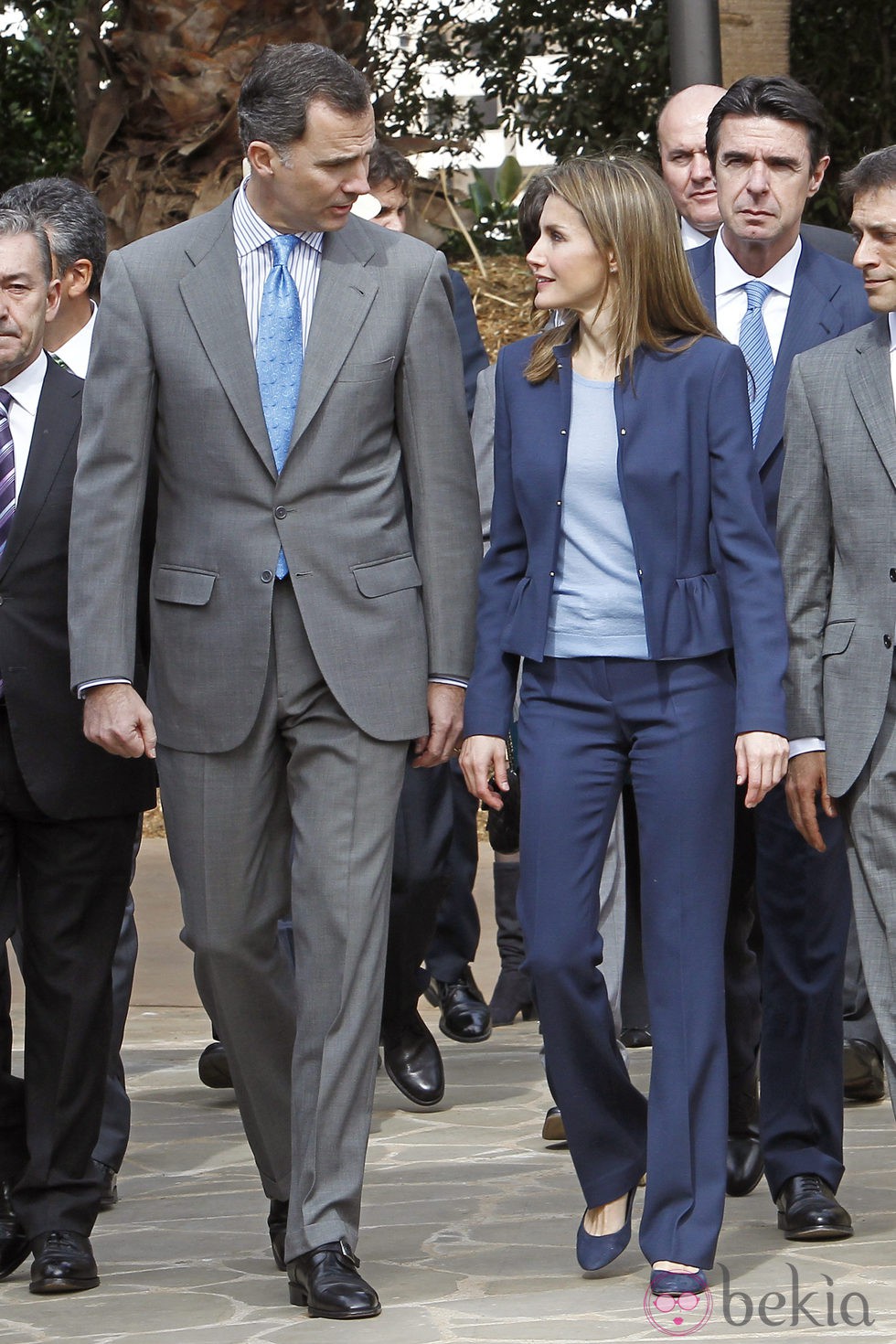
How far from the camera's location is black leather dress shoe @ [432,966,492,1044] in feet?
22.7

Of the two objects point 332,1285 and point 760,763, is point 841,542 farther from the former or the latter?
point 332,1285

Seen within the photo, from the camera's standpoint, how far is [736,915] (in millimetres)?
5055

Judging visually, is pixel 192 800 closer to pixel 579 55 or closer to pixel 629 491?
pixel 629 491

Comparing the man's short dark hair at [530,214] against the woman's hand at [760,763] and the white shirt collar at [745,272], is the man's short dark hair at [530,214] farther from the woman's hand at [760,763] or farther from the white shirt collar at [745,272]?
the woman's hand at [760,763]

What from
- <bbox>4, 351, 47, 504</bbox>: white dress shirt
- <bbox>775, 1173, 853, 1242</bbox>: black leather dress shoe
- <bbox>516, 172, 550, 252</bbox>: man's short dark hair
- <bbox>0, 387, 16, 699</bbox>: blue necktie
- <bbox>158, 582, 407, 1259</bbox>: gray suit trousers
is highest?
<bbox>516, 172, 550, 252</bbox>: man's short dark hair

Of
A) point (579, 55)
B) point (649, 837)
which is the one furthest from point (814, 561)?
point (579, 55)

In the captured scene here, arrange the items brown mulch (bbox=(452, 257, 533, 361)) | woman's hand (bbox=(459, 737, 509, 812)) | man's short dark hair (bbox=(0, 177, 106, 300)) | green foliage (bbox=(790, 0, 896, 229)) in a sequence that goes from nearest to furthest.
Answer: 1. woman's hand (bbox=(459, 737, 509, 812))
2. man's short dark hair (bbox=(0, 177, 106, 300))
3. brown mulch (bbox=(452, 257, 533, 361))
4. green foliage (bbox=(790, 0, 896, 229))

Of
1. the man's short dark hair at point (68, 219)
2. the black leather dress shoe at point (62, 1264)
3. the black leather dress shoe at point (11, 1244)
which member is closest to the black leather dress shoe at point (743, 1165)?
the black leather dress shoe at point (62, 1264)

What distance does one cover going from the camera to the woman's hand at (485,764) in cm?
427

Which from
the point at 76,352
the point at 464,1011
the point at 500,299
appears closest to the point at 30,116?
the point at 500,299

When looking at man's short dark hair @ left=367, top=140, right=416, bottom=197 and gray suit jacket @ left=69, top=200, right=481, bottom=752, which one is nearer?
gray suit jacket @ left=69, top=200, right=481, bottom=752

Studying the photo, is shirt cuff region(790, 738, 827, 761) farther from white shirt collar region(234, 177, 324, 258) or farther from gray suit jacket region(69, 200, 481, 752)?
white shirt collar region(234, 177, 324, 258)

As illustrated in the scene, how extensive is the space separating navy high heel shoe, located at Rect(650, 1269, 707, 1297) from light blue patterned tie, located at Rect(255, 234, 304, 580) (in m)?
1.53

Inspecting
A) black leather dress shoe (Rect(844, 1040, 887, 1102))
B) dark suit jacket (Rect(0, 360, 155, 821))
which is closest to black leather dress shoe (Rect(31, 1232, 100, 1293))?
dark suit jacket (Rect(0, 360, 155, 821))
